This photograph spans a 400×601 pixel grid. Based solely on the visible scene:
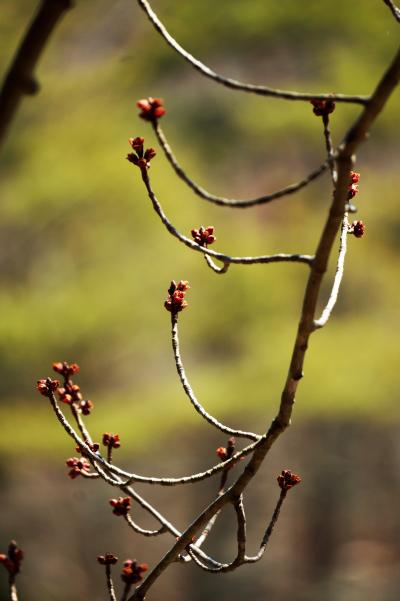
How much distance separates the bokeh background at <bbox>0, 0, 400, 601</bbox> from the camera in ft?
26.9

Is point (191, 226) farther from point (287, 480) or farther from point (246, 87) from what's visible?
point (246, 87)

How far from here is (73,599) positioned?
26.0 ft

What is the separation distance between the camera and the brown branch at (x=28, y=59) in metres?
1.10

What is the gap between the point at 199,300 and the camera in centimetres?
1141

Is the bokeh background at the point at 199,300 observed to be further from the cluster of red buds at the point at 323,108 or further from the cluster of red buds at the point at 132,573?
the cluster of red buds at the point at 323,108

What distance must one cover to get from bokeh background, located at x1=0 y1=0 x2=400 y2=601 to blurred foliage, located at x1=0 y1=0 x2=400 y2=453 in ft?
0.11

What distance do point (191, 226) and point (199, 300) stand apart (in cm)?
→ 125

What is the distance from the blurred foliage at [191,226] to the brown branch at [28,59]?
8.04m

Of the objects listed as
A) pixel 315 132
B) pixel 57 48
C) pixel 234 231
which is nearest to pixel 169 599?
pixel 234 231

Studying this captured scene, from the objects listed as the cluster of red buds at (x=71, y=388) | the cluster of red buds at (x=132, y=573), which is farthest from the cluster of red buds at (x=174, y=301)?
the cluster of red buds at (x=132, y=573)

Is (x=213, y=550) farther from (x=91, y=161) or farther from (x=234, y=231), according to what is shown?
(x=91, y=161)

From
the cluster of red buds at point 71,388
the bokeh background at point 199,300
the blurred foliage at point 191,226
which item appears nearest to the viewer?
the cluster of red buds at point 71,388

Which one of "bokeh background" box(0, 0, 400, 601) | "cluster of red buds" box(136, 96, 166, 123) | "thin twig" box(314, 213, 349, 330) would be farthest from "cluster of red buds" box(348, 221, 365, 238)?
"bokeh background" box(0, 0, 400, 601)

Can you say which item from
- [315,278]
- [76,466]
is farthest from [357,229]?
[76,466]
